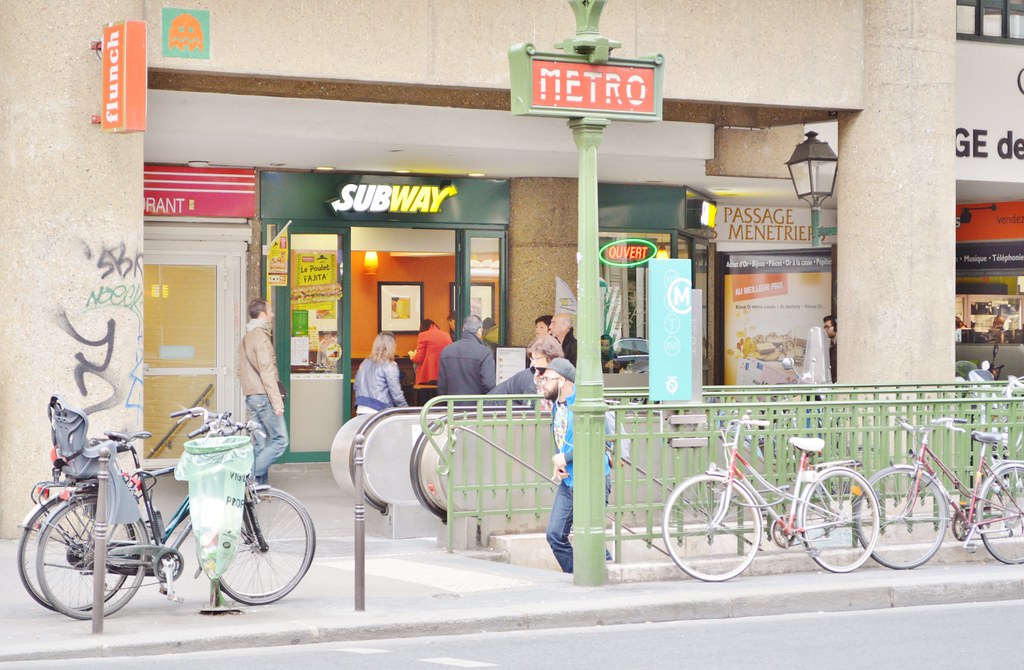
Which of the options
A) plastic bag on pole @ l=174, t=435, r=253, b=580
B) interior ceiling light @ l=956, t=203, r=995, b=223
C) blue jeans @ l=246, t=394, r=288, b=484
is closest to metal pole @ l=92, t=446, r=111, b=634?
plastic bag on pole @ l=174, t=435, r=253, b=580

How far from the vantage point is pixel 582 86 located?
9523 millimetres

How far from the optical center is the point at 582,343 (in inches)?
379

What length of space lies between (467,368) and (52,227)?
16.6 ft

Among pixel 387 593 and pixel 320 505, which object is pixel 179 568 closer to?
pixel 387 593

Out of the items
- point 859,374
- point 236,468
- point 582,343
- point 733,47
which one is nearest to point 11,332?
point 236,468

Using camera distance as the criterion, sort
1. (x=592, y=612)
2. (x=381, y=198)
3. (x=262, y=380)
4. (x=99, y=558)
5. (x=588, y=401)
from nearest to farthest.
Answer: (x=99, y=558)
(x=592, y=612)
(x=588, y=401)
(x=262, y=380)
(x=381, y=198)

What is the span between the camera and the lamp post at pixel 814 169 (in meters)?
15.4

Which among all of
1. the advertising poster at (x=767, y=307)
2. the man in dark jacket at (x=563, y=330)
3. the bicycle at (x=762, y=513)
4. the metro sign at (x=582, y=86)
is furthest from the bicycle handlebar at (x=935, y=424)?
the advertising poster at (x=767, y=307)

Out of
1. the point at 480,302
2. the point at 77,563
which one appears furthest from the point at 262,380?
Result: the point at 77,563

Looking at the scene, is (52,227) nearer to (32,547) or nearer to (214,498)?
(32,547)

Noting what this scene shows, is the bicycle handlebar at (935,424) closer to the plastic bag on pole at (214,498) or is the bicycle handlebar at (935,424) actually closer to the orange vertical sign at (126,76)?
the plastic bag on pole at (214,498)

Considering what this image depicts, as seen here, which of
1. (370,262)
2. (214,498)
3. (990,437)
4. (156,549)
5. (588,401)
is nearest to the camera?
(214,498)

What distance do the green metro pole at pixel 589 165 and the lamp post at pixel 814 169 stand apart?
19.6 feet

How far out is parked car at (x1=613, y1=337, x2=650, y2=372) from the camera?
1906 centimetres
